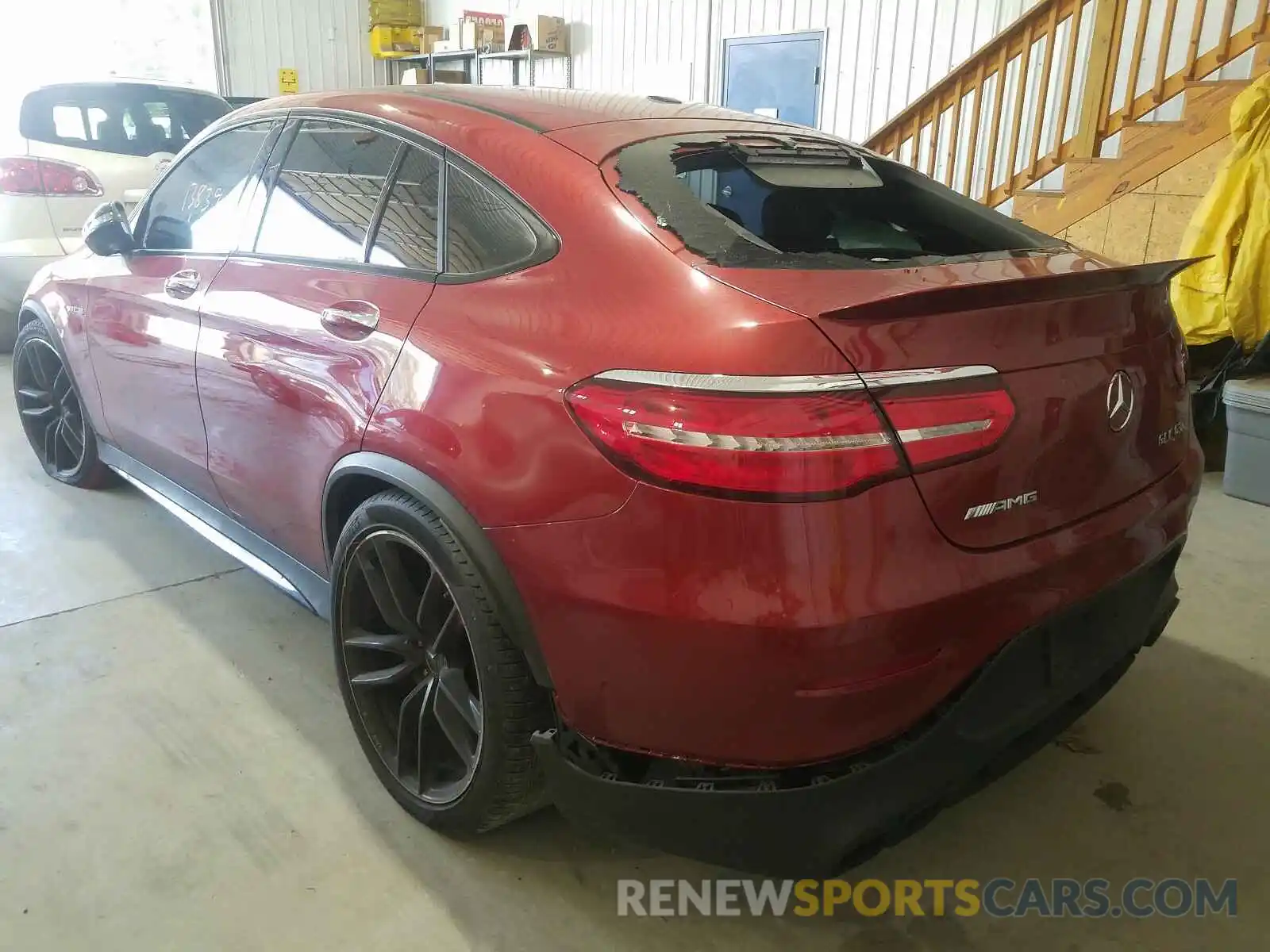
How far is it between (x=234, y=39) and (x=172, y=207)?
8418mm

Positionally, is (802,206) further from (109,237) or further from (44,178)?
(44,178)

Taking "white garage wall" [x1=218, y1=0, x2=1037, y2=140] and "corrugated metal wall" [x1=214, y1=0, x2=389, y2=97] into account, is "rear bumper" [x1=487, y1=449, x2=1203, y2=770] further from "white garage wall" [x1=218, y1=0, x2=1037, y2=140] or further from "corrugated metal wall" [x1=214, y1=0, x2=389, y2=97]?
"corrugated metal wall" [x1=214, y1=0, x2=389, y2=97]

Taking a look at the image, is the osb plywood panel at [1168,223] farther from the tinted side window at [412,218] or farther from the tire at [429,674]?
the tire at [429,674]

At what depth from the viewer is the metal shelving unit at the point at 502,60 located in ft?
30.1

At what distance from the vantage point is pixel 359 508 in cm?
173

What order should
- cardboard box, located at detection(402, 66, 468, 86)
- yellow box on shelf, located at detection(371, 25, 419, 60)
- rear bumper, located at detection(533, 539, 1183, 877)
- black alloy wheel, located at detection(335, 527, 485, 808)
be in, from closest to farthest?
rear bumper, located at detection(533, 539, 1183, 877)
black alloy wheel, located at detection(335, 527, 485, 808)
cardboard box, located at detection(402, 66, 468, 86)
yellow box on shelf, located at detection(371, 25, 419, 60)

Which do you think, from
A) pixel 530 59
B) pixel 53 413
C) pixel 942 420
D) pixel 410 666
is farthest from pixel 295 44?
pixel 942 420

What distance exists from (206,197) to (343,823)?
170cm

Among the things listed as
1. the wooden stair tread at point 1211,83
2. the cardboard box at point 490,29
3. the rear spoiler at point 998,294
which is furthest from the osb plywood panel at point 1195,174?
the cardboard box at point 490,29

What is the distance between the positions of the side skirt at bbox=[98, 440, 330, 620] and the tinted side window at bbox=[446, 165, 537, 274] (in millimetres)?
835

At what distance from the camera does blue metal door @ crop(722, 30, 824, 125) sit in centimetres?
713

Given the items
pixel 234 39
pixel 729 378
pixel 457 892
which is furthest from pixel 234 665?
pixel 234 39

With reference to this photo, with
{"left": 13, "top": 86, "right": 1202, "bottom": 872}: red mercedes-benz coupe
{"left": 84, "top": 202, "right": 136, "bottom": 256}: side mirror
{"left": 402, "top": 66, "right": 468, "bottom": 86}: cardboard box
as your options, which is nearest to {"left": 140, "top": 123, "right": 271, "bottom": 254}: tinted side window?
{"left": 84, "top": 202, "right": 136, "bottom": 256}: side mirror

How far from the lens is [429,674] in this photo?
175cm
